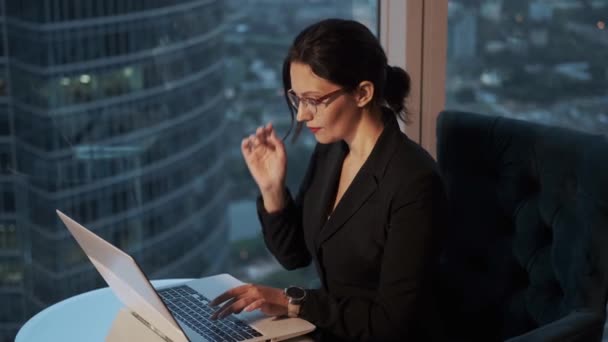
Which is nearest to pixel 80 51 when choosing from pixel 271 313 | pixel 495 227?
pixel 271 313

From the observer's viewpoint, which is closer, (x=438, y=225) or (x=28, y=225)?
(x=438, y=225)

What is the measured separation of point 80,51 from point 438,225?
1.09 meters

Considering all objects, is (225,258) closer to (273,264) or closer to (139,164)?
(273,264)

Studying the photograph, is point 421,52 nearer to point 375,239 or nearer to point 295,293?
point 375,239

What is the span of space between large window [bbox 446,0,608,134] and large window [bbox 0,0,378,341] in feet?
1.00

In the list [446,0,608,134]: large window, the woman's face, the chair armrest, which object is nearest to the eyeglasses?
the woman's face

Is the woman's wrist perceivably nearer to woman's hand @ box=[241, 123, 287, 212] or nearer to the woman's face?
woman's hand @ box=[241, 123, 287, 212]

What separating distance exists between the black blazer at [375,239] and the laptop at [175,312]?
95 millimetres

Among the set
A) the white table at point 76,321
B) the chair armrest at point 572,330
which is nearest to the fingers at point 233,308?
the white table at point 76,321

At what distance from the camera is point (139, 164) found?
234cm

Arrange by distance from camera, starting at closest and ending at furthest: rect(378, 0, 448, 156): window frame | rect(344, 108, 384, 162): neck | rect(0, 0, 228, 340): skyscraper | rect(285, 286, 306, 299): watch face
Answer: rect(285, 286, 306, 299): watch face, rect(344, 108, 384, 162): neck, rect(0, 0, 228, 340): skyscraper, rect(378, 0, 448, 156): window frame

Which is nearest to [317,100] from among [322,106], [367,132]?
[322,106]

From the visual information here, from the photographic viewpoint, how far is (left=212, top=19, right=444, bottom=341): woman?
1652 millimetres

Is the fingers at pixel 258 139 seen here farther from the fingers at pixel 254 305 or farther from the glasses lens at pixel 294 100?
the fingers at pixel 254 305
